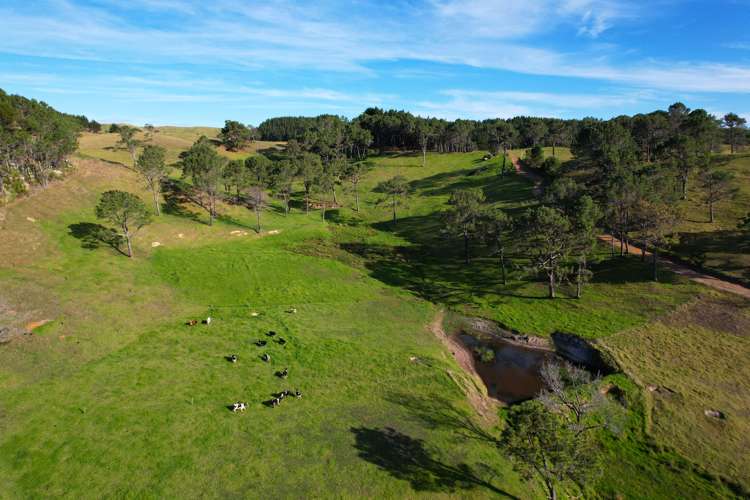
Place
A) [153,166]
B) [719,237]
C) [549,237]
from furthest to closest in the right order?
[153,166] < [719,237] < [549,237]

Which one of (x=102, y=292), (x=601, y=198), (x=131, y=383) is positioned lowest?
(x=131, y=383)

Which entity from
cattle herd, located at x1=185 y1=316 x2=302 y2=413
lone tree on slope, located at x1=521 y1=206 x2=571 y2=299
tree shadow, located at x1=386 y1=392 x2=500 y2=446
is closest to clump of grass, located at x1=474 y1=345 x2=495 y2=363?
tree shadow, located at x1=386 y1=392 x2=500 y2=446

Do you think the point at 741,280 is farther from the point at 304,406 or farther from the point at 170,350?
the point at 170,350

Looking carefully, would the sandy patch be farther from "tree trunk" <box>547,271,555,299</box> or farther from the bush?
the bush

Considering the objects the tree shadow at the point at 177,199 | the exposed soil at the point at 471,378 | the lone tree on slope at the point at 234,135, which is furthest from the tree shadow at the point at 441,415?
the lone tree on slope at the point at 234,135

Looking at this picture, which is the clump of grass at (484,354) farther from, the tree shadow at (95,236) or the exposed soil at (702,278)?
the tree shadow at (95,236)

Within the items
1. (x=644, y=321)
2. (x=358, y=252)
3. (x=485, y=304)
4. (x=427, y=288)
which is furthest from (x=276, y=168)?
(x=644, y=321)

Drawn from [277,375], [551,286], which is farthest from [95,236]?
[551,286]

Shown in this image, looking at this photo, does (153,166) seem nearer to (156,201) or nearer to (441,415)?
(156,201)
